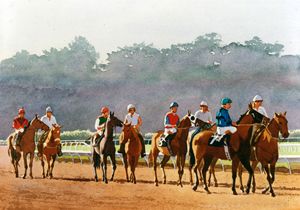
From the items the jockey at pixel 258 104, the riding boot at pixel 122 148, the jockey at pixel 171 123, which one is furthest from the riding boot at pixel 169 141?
the jockey at pixel 258 104

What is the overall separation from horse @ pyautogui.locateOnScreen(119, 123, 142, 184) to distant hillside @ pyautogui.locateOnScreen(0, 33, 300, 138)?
16cm

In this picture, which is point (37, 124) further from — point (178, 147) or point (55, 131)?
point (178, 147)

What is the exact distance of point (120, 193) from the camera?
7.17m

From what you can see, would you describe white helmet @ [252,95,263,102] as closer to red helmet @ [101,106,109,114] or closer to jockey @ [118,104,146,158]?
jockey @ [118,104,146,158]

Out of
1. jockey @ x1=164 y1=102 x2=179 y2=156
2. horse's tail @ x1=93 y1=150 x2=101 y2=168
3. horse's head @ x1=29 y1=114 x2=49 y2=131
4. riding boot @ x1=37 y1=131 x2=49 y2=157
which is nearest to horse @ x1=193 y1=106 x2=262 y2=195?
jockey @ x1=164 y1=102 x2=179 y2=156

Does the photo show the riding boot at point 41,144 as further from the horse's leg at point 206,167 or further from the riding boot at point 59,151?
the horse's leg at point 206,167

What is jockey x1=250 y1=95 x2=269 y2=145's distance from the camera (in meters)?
6.78

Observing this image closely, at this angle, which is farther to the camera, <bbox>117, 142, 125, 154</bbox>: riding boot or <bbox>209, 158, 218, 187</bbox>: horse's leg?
<bbox>117, 142, 125, 154</bbox>: riding boot

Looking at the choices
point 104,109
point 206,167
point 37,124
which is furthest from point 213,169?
point 37,124

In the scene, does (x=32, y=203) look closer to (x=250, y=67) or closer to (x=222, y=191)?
(x=222, y=191)

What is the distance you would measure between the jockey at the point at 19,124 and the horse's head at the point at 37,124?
0.08 metres

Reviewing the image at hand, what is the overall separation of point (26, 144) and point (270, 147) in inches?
112

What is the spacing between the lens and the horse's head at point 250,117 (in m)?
6.77

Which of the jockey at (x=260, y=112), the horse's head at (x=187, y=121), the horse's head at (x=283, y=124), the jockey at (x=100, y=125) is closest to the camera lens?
the horse's head at (x=283, y=124)
